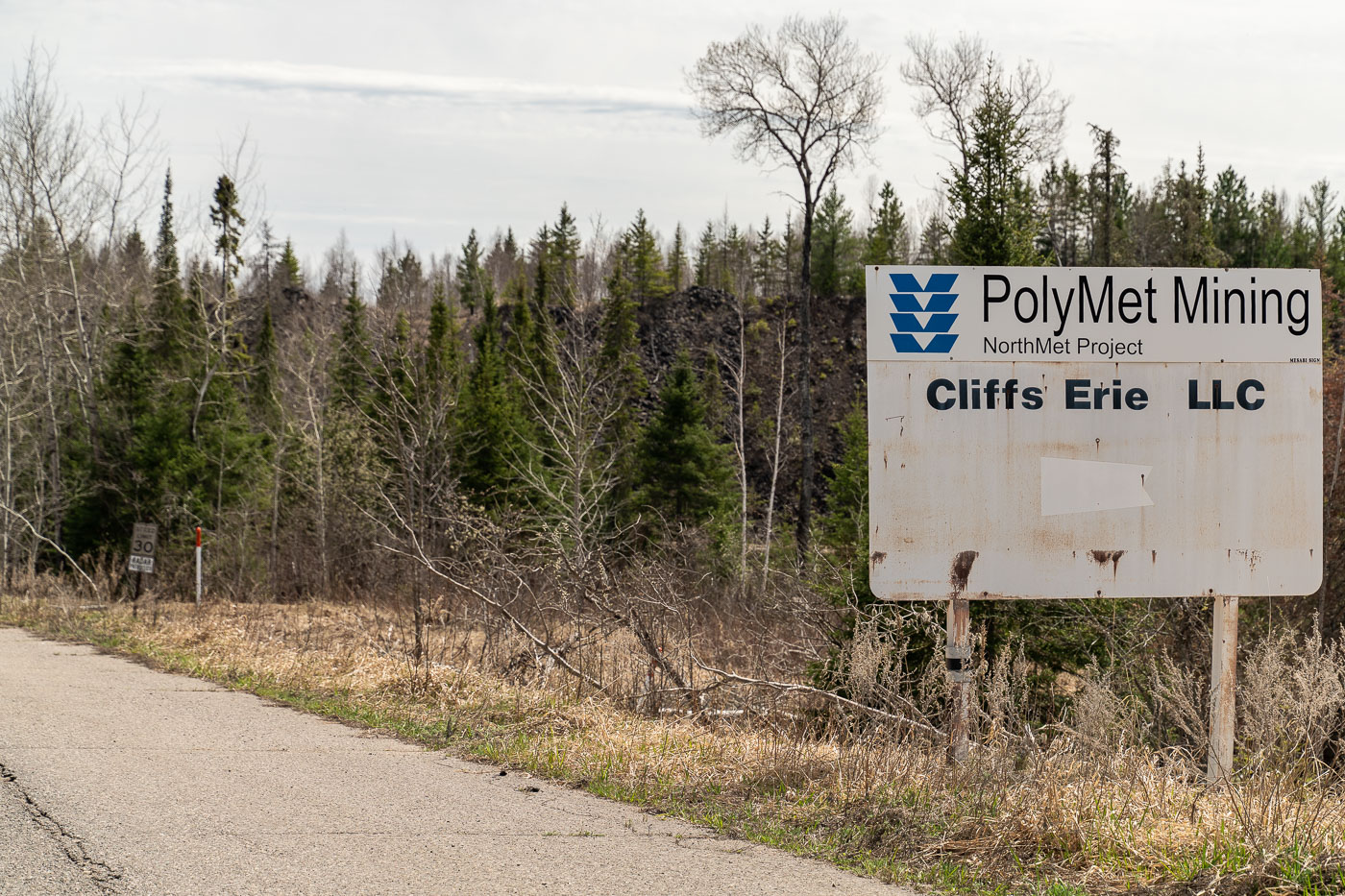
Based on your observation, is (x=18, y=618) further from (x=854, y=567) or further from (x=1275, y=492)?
(x=1275, y=492)

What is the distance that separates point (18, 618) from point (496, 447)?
19575mm

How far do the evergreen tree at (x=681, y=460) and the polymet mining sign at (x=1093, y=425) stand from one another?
3038cm

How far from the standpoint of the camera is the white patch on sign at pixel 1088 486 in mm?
6781

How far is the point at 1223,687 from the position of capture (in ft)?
21.5

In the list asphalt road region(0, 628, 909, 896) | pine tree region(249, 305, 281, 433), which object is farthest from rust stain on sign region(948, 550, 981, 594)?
pine tree region(249, 305, 281, 433)

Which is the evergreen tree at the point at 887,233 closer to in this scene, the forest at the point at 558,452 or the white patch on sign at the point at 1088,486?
the forest at the point at 558,452

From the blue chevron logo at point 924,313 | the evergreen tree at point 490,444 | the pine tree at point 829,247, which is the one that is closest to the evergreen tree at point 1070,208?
the pine tree at point 829,247

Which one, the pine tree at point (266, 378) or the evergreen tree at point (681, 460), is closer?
the evergreen tree at point (681, 460)

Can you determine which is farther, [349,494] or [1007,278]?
[349,494]

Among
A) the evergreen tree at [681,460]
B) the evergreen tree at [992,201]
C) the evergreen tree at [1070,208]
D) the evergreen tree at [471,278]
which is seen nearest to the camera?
the evergreen tree at [992,201]

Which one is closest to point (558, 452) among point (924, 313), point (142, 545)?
point (142, 545)

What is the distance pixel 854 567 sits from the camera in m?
13.1

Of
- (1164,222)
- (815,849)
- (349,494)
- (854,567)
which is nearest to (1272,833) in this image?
(815,849)

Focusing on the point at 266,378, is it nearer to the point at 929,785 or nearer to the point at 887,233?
the point at 887,233
